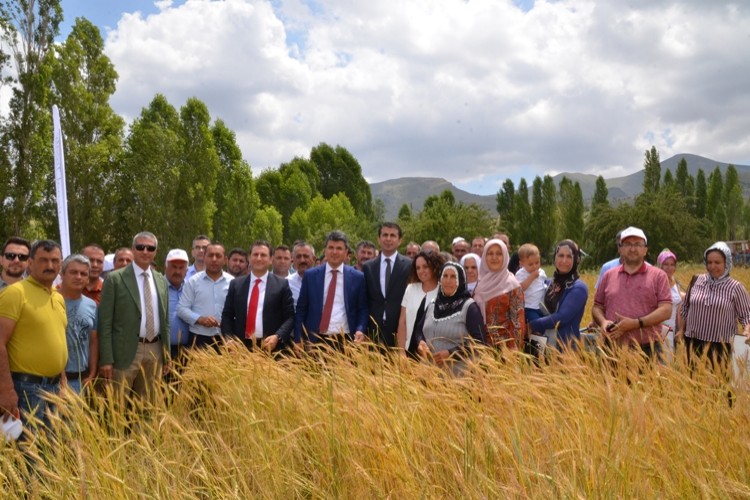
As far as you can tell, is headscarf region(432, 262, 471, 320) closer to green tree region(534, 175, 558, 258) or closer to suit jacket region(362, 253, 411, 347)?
suit jacket region(362, 253, 411, 347)

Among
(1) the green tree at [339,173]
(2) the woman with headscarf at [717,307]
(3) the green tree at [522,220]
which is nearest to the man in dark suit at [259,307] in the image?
(2) the woman with headscarf at [717,307]

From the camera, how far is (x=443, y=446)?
8.57ft

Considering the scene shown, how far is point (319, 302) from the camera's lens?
5598 mm

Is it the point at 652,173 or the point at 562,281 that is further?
the point at 652,173

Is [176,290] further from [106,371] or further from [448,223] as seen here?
[448,223]

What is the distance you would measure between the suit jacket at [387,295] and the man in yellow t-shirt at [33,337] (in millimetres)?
2707

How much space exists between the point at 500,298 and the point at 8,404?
331 centimetres

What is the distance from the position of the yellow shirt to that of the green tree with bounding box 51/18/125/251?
18621 mm

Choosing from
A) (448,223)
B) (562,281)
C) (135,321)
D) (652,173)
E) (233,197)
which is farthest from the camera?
(652,173)

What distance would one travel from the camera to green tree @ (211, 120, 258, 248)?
31.0 meters

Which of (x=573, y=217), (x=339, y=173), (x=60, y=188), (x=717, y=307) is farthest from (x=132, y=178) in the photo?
(x=573, y=217)

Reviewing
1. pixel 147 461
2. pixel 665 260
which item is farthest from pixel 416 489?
pixel 665 260

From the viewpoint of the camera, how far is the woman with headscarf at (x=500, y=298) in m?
4.61

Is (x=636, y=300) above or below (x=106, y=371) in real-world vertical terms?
above
